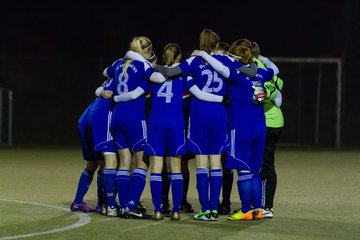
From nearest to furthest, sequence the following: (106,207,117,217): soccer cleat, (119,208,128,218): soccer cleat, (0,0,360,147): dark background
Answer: (119,208,128,218): soccer cleat
(106,207,117,217): soccer cleat
(0,0,360,147): dark background

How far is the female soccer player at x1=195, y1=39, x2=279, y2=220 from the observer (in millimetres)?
9344

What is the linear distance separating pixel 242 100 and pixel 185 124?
0.74 m

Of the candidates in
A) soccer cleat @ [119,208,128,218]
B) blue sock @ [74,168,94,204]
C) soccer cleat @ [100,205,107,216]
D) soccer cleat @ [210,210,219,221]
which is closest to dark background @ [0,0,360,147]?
blue sock @ [74,168,94,204]

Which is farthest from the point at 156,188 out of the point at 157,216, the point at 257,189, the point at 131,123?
the point at 257,189

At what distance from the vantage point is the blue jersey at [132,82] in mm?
9344

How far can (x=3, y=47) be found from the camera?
94.5 ft

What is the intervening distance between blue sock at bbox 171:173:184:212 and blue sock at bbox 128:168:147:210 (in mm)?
348

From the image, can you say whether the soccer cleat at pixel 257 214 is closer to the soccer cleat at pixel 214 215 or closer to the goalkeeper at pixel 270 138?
the goalkeeper at pixel 270 138

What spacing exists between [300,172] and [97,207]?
6.29 m

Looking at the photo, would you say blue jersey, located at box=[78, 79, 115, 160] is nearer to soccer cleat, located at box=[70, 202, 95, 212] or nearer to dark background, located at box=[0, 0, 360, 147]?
soccer cleat, located at box=[70, 202, 95, 212]

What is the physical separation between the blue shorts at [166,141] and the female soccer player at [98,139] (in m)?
0.56

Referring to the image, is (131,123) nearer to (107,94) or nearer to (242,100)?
(107,94)

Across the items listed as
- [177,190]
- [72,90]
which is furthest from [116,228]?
[72,90]

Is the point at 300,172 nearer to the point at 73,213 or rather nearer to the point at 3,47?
the point at 73,213
